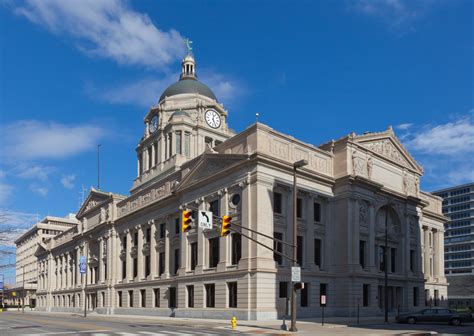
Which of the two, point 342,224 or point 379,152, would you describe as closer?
point 342,224

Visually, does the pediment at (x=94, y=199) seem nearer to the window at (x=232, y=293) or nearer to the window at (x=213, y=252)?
the window at (x=213, y=252)

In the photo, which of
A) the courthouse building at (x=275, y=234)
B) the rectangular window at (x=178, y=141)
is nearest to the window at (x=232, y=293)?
the courthouse building at (x=275, y=234)

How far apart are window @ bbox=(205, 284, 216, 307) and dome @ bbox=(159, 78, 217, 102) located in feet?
140

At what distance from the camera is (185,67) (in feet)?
297

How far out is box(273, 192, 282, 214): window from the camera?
4616 cm

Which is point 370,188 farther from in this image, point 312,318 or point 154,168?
point 154,168

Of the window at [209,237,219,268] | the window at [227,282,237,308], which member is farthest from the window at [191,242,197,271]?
the window at [227,282,237,308]

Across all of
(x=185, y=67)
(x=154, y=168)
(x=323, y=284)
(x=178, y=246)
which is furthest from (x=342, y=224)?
(x=185, y=67)

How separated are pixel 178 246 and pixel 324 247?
1601cm

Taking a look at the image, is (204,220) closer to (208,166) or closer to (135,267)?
(208,166)

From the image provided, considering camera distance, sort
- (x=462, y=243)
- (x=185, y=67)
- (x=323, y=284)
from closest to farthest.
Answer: (x=323, y=284)
(x=185, y=67)
(x=462, y=243)

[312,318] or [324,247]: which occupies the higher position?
[324,247]

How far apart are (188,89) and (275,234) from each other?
44503 mm

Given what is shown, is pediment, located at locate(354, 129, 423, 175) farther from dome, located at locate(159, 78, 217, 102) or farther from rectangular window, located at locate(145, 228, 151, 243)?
dome, located at locate(159, 78, 217, 102)
